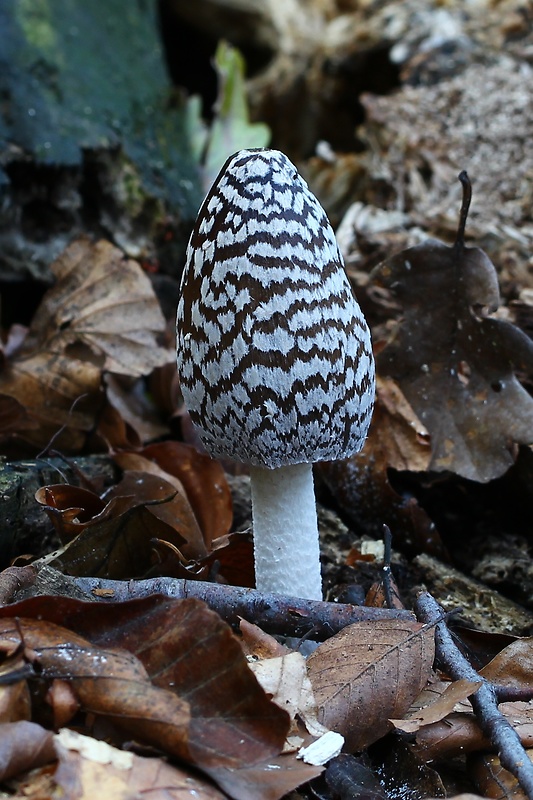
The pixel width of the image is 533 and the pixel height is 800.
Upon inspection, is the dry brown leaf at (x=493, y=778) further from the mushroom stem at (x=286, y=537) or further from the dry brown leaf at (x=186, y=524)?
the dry brown leaf at (x=186, y=524)

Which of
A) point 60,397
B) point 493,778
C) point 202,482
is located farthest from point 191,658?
point 60,397

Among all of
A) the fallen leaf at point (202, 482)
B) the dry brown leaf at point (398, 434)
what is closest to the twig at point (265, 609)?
the fallen leaf at point (202, 482)

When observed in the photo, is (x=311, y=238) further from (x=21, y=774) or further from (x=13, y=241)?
(x=13, y=241)

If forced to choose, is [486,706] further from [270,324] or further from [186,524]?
[186,524]

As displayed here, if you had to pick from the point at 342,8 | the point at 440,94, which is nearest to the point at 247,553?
the point at 440,94

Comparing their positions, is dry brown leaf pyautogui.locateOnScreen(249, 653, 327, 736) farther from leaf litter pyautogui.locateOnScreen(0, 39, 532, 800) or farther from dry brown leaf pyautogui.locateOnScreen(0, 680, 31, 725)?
dry brown leaf pyautogui.locateOnScreen(0, 680, 31, 725)

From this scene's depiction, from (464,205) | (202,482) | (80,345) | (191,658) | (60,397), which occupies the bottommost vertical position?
(191,658)

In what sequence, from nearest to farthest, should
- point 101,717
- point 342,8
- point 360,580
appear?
point 101,717 → point 360,580 → point 342,8
